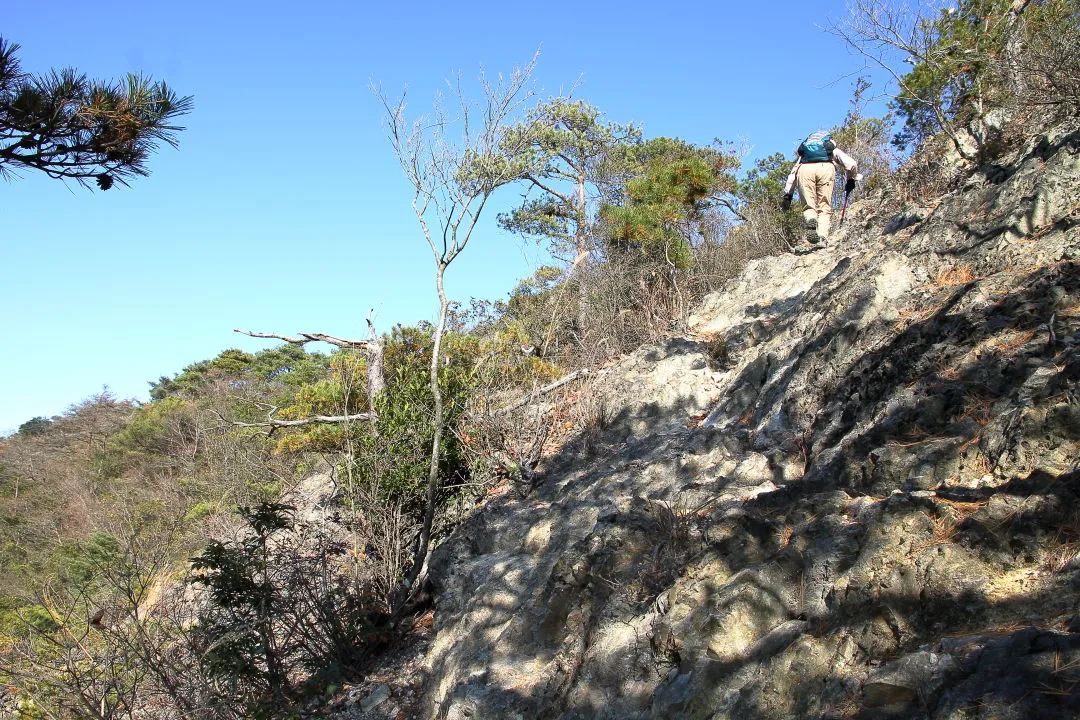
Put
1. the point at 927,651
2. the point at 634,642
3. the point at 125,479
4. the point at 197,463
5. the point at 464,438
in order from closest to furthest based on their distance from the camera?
the point at 927,651
the point at 634,642
the point at 464,438
the point at 197,463
the point at 125,479

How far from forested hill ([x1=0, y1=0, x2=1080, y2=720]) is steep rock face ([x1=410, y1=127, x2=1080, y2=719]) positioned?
0.02 m

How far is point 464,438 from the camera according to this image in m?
7.89

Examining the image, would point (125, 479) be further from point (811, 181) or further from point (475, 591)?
point (811, 181)

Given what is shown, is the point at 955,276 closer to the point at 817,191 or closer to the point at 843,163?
the point at 843,163

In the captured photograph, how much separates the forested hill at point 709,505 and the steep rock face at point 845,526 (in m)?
0.02

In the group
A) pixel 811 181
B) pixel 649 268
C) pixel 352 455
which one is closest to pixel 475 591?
pixel 352 455

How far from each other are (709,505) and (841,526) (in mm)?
1145

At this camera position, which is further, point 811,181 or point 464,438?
point 811,181

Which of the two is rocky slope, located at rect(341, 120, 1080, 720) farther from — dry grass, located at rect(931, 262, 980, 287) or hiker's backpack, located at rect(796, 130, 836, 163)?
hiker's backpack, located at rect(796, 130, 836, 163)

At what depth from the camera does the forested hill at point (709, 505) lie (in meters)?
2.86

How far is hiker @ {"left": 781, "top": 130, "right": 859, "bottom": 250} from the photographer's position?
28.3 ft

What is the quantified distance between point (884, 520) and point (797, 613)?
556mm

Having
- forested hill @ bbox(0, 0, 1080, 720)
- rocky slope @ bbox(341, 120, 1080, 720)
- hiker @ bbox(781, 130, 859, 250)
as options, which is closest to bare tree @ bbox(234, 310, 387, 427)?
forested hill @ bbox(0, 0, 1080, 720)

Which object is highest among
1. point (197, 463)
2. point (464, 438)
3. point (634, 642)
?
point (197, 463)
